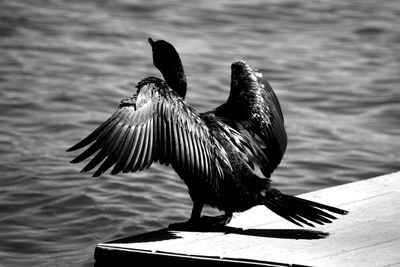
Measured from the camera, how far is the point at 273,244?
17.5ft

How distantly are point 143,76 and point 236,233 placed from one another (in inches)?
252

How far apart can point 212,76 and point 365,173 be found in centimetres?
332

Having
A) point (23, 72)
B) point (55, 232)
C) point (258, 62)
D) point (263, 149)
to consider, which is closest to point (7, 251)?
point (55, 232)

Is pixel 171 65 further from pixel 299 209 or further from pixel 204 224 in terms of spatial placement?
pixel 299 209

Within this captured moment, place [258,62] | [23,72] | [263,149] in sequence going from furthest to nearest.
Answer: [258,62], [23,72], [263,149]

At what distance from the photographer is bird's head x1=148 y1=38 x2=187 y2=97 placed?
621 cm

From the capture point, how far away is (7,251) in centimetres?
731

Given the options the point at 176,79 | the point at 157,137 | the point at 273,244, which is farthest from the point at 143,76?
the point at 273,244

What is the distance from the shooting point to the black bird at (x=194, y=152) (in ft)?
17.5

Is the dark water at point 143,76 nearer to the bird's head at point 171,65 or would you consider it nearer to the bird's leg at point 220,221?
the bird's leg at point 220,221

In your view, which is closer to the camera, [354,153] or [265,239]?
[265,239]

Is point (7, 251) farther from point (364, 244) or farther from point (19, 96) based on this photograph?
point (19, 96)

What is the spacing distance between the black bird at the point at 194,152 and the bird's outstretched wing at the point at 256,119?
0.07ft

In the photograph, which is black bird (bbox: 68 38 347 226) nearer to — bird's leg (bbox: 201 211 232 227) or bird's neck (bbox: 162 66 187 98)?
bird's leg (bbox: 201 211 232 227)
